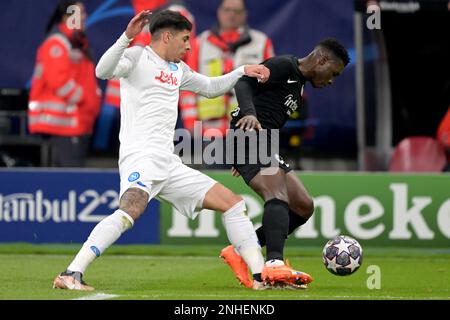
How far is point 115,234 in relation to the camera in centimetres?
940

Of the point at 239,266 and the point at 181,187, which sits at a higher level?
the point at 181,187

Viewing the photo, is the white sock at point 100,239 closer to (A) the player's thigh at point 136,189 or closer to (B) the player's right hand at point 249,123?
(A) the player's thigh at point 136,189

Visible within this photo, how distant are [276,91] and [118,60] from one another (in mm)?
1569

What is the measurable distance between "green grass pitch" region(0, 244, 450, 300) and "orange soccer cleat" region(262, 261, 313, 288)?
0.08m

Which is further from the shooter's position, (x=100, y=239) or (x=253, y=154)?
Result: (x=253, y=154)

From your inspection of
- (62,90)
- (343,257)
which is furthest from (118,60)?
(62,90)

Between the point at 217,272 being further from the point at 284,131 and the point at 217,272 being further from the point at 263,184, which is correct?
the point at 284,131

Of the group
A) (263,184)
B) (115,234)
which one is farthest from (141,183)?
(263,184)

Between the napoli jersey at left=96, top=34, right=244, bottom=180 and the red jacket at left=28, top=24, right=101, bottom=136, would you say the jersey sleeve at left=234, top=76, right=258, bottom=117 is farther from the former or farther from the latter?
the red jacket at left=28, top=24, right=101, bottom=136

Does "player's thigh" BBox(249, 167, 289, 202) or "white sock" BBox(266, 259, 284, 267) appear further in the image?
"player's thigh" BBox(249, 167, 289, 202)

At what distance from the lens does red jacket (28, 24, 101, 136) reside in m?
15.2

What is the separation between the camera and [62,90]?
15328 mm

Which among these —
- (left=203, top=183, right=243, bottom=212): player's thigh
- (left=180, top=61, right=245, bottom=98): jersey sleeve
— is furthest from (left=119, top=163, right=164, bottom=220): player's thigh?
(left=180, top=61, right=245, bottom=98): jersey sleeve

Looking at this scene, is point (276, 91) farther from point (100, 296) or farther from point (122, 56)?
point (100, 296)
